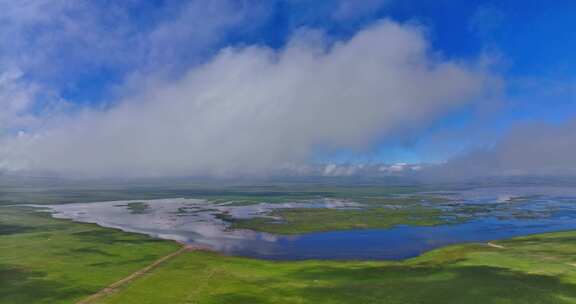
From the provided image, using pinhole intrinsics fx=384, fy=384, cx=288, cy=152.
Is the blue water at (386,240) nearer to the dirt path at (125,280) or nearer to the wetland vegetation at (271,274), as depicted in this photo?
the wetland vegetation at (271,274)

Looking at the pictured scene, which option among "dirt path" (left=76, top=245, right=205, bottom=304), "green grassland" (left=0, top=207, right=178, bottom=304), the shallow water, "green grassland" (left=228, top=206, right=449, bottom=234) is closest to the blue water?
the shallow water

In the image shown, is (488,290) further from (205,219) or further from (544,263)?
(205,219)

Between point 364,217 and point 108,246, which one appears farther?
point 364,217

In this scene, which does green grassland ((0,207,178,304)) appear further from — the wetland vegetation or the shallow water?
the shallow water

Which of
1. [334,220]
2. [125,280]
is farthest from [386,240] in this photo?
[125,280]

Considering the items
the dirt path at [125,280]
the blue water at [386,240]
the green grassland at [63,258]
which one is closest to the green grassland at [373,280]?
the dirt path at [125,280]

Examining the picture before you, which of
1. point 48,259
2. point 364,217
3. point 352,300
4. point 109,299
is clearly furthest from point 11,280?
point 364,217
